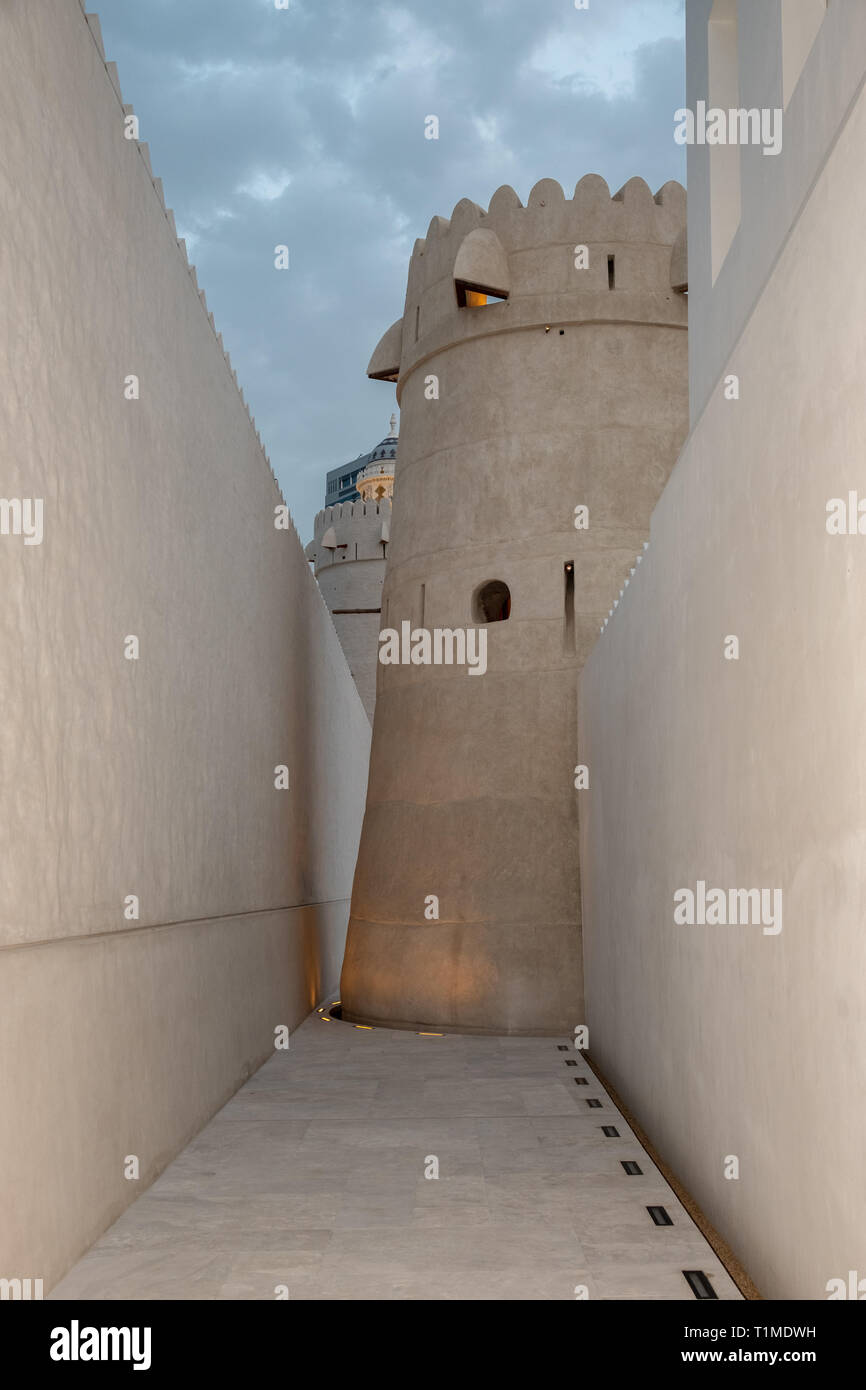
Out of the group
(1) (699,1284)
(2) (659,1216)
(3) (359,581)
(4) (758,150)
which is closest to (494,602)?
(4) (758,150)

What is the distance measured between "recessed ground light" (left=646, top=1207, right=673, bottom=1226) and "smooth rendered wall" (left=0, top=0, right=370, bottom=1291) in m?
2.31

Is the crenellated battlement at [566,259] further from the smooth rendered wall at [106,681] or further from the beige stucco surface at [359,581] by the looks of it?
the beige stucco surface at [359,581]

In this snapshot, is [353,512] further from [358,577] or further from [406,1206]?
[406,1206]

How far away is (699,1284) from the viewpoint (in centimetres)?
414

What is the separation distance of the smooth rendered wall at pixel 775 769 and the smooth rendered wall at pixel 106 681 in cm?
251

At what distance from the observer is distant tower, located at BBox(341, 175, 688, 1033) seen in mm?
10773

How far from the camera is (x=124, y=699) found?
565cm

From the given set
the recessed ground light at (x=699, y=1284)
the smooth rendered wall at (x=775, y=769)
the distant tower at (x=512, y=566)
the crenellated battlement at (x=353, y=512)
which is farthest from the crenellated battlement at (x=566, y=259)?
the crenellated battlement at (x=353, y=512)

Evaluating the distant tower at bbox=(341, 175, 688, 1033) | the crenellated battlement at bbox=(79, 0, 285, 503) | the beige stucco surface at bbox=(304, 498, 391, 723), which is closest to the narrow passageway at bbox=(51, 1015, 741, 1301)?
the distant tower at bbox=(341, 175, 688, 1033)

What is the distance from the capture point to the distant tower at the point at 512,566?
10.8 meters

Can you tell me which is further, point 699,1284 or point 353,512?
point 353,512

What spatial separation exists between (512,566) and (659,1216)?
726 centimetres

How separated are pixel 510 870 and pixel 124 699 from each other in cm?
581
